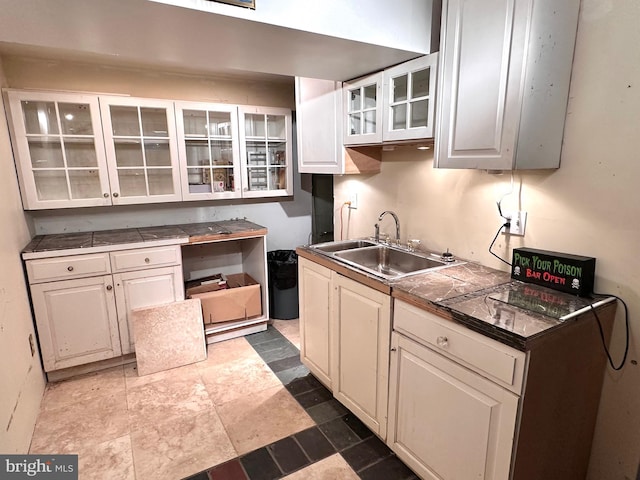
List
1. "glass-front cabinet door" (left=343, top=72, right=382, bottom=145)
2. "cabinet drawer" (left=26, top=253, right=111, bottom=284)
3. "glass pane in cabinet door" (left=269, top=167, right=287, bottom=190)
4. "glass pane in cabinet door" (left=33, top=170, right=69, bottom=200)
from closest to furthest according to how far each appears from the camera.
Answer: "glass-front cabinet door" (left=343, top=72, right=382, bottom=145), "cabinet drawer" (left=26, top=253, right=111, bottom=284), "glass pane in cabinet door" (left=33, top=170, right=69, bottom=200), "glass pane in cabinet door" (left=269, top=167, right=287, bottom=190)

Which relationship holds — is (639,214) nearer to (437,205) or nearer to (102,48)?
(437,205)

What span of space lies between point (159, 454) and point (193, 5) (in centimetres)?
207

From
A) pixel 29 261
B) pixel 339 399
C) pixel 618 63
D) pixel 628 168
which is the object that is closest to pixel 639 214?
pixel 628 168

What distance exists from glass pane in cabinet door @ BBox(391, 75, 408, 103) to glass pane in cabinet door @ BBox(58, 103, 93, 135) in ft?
7.48

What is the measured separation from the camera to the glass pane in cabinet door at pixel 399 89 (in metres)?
1.91

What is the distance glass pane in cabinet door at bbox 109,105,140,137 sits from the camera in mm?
2873

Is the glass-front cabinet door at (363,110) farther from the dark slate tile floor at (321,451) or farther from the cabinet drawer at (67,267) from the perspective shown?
the cabinet drawer at (67,267)

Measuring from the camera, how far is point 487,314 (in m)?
1.28

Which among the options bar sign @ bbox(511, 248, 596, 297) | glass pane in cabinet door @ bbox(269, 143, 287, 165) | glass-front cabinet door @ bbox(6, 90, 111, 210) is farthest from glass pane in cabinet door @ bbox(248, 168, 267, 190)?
bar sign @ bbox(511, 248, 596, 297)

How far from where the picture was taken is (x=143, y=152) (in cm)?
293

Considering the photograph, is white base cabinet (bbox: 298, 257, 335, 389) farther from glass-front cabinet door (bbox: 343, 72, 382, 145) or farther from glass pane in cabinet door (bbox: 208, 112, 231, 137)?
glass pane in cabinet door (bbox: 208, 112, 231, 137)

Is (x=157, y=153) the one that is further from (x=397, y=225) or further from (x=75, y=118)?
(x=397, y=225)

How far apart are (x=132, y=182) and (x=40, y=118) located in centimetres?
74

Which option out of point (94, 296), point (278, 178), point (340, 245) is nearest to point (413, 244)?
point (340, 245)
